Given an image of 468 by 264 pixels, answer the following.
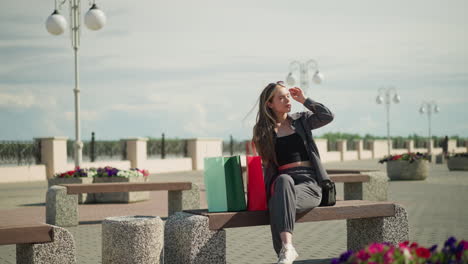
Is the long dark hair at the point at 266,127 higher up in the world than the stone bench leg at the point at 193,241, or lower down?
higher up

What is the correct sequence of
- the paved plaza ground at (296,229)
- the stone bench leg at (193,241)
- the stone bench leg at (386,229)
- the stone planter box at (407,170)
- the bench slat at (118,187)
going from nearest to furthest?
the stone bench leg at (193,241)
the stone bench leg at (386,229)
the paved plaza ground at (296,229)
the bench slat at (118,187)
the stone planter box at (407,170)

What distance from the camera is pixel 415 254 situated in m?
3.21

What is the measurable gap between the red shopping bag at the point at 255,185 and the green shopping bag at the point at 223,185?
10 cm

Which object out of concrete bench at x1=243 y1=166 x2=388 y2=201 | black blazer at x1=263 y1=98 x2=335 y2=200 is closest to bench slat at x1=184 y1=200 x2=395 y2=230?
black blazer at x1=263 y1=98 x2=335 y2=200

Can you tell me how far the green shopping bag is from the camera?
570 centimetres

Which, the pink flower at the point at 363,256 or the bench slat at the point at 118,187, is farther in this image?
the bench slat at the point at 118,187

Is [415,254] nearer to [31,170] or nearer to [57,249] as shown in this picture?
[57,249]

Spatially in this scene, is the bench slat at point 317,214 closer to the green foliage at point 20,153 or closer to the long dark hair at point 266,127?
the long dark hair at point 266,127

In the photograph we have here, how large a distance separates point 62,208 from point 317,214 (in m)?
6.12

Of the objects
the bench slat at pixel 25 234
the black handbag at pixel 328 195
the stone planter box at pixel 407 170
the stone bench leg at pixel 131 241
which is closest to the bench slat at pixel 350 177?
the black handbag at pixel 328 195

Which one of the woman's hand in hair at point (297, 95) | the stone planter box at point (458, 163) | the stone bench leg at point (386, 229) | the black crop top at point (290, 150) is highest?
the woman's hand in hair at point (297, 95)

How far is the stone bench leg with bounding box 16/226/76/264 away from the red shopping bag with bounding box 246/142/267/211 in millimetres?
1694

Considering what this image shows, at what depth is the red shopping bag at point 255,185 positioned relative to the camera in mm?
5668

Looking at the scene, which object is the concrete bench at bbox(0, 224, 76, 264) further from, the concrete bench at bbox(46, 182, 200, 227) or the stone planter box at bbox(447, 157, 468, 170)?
the stone planter box at bbox(447, 157, 468, 170)
